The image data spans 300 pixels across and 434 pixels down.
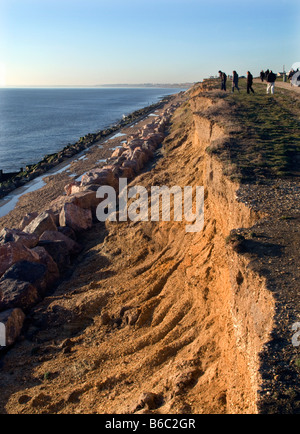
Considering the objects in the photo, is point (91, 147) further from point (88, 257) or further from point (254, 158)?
point (254, 158)

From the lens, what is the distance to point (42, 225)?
1490 cm

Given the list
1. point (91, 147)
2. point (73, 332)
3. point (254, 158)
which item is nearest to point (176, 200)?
point (254, 158)

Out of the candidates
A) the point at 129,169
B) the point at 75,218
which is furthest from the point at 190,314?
the point at 129,169

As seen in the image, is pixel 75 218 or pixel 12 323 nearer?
pixel 12 323

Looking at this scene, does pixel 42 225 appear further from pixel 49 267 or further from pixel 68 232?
pixel 49 267

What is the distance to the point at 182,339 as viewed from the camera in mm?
7484

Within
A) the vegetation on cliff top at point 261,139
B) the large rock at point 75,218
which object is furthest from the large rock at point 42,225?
the vegetation on cliff top at point 261,139

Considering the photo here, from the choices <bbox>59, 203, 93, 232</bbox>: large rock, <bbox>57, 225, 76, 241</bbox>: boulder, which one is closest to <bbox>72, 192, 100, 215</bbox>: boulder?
<bbox>59, 203, 93, 232</bbox>: large rock

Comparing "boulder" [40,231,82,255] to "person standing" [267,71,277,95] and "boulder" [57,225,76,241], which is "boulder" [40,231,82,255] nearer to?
"boulder" [57,225,76,241]
